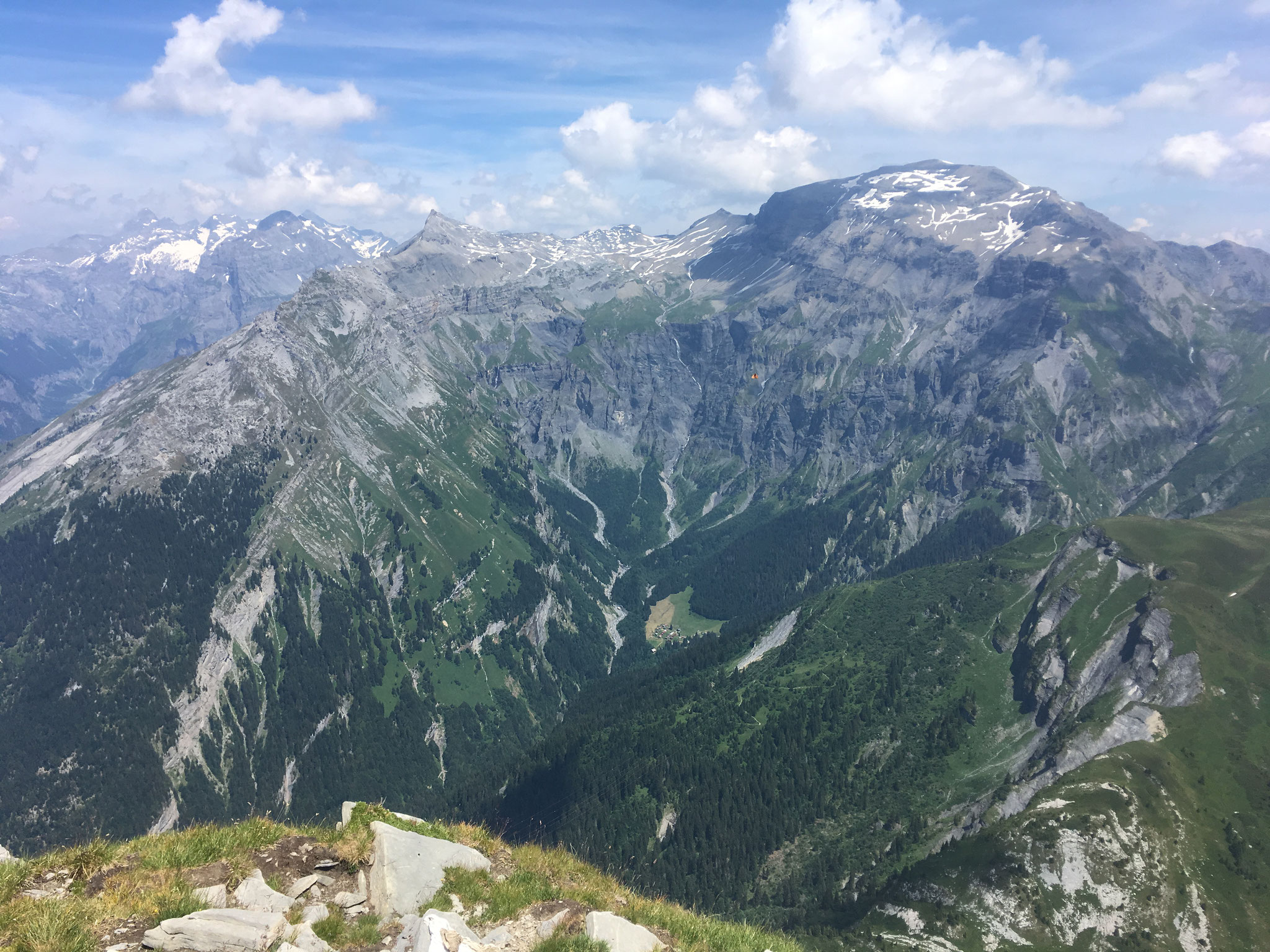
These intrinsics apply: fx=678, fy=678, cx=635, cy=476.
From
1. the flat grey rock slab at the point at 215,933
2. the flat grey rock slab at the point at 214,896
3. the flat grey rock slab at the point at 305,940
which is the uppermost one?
the flat grey rock slab at the point at 215,933

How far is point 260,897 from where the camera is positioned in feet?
61.9

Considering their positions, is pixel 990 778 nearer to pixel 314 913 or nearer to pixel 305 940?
pixel 314 913

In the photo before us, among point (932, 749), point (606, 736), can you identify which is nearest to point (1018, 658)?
point (932, 749)

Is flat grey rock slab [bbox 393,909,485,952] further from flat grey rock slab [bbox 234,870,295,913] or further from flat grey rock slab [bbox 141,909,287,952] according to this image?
flat grey rock slab [bbox 234,870,295,913]

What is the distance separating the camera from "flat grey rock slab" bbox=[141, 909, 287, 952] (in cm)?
1549

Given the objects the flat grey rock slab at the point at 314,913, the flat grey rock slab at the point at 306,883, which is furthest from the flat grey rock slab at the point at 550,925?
the flat grey rock slab at the point at 306,883

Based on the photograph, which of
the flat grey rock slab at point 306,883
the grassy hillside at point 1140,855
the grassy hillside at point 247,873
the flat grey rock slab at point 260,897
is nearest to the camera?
the grassy hillside at point 247,873

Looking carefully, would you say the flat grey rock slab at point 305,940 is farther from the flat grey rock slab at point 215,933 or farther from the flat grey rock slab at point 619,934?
the flat grey rock slab at point 619,934

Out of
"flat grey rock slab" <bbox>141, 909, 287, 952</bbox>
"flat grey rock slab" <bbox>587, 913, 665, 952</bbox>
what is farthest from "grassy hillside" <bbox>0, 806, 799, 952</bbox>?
"flat grey rock slab" <bbox>141, 909, 287, 952</bbox>

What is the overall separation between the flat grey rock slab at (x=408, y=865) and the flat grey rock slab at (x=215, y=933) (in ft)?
11.6

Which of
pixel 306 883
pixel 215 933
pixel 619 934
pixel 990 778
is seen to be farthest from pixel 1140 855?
pixel 215 933

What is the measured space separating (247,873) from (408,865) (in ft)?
14.9

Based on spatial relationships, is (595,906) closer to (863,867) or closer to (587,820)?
(863,867)

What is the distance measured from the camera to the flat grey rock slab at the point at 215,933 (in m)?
15.5
